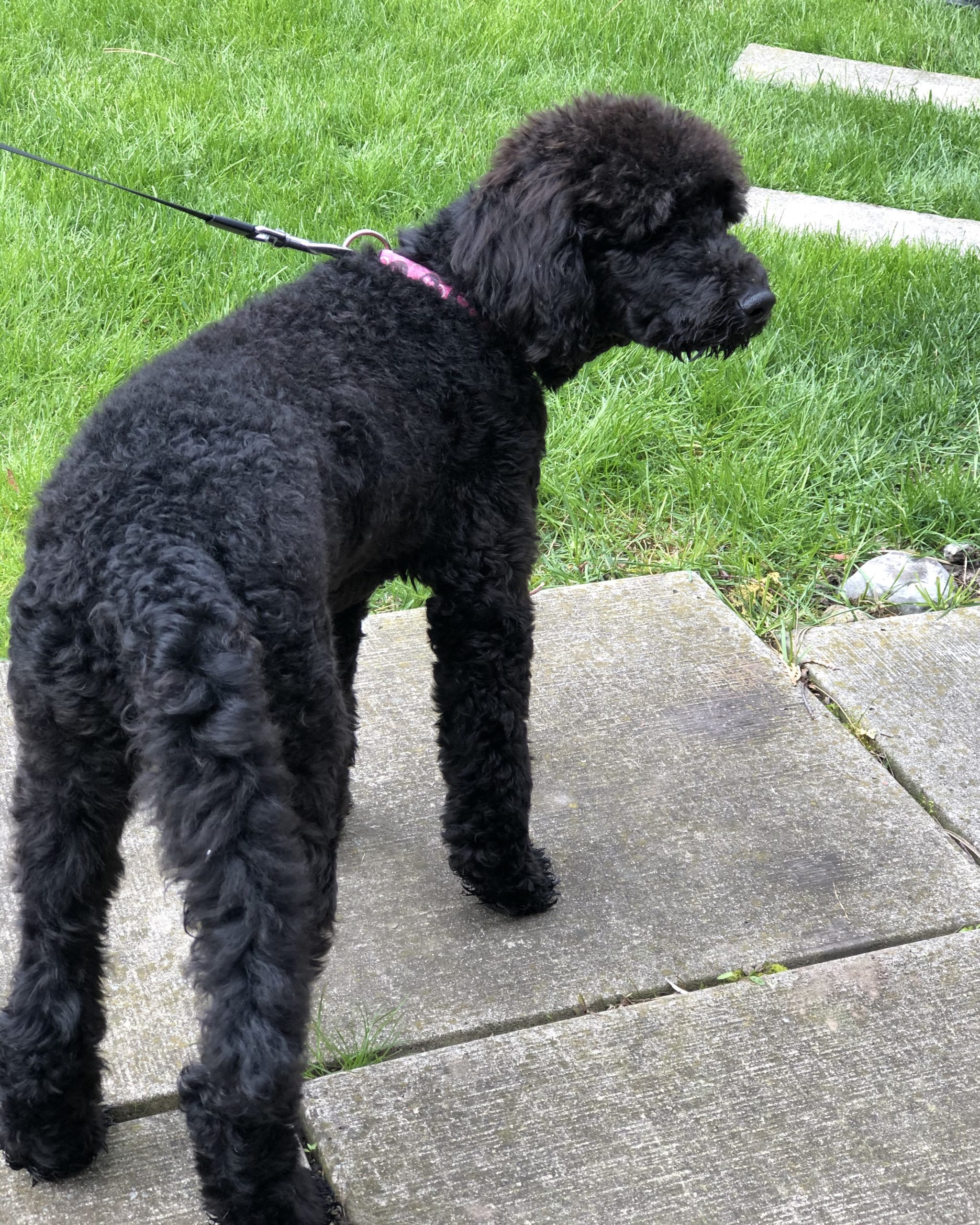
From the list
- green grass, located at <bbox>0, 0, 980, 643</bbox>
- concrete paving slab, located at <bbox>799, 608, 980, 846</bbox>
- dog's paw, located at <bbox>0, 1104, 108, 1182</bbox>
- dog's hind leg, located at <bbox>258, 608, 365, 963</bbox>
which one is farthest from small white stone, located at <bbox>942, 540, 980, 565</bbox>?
dog's paw, located at <bbox>0, 1104, 108, 1182</bbox>

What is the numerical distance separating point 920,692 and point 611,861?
1132mm

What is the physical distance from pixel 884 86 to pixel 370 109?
3.24m

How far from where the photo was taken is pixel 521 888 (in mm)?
2660

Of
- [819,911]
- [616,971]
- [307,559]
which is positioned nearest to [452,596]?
[307,559]

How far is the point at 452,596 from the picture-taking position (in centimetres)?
255

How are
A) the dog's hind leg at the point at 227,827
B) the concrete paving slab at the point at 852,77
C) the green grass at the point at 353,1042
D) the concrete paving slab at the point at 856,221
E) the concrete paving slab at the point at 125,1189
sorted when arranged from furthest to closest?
1. the concrete paving slab at the point at 852,77
2. the concrete paving slab at the point at 856,221
3. the green grass at the point at 353,1042
4. the concrete paving slab at the point at 125,1189
5. the dog's hind leg at the point at 227,827

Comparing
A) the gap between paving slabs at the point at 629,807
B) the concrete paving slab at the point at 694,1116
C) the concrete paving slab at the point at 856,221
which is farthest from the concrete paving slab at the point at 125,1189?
the concrete paving slab at the point at 856,221

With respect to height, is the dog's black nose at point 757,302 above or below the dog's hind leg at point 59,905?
above

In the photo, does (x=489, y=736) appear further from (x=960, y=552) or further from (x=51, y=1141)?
(x=960, y=552)

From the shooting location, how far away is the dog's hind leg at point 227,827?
5.09ft

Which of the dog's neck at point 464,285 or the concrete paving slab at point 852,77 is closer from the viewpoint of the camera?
the dog's neck at point 464,285

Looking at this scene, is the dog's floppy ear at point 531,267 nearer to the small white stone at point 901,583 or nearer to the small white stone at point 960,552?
the small white stone at point 901,583

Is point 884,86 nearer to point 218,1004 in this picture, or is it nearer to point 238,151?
→ point 238,151

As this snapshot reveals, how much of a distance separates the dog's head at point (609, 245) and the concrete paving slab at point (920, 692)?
1.26m
